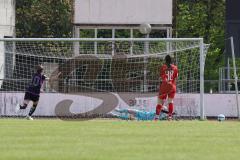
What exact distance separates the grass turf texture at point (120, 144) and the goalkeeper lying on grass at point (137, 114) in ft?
30.0

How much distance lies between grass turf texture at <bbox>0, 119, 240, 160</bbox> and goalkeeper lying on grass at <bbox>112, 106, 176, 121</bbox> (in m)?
9.15

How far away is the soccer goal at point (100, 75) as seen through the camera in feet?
95.7

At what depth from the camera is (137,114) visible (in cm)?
2780

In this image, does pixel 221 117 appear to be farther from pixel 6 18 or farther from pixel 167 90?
pixel 6 18

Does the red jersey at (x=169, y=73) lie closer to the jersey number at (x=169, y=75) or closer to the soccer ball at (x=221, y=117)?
the jersey number at (x=169, y=75)

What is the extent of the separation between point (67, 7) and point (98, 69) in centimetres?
2746

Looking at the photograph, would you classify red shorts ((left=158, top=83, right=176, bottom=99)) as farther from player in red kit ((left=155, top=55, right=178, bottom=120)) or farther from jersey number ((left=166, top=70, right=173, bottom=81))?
jersey number ((left=166, top=70, right=173, bottom=81))

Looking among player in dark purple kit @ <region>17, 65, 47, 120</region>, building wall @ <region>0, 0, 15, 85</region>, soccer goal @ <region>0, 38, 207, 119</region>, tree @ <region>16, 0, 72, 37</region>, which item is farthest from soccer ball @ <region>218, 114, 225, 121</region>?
tree @ <region>16, 0, 72, 37</region>

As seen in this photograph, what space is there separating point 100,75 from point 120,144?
16.8m

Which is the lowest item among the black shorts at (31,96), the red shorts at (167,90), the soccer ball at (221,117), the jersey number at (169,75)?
the soccer ball at (221,117)

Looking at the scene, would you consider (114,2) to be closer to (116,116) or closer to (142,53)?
(142,53)

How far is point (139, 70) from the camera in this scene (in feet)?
98.7

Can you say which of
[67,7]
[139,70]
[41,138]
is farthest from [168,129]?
[67,7]

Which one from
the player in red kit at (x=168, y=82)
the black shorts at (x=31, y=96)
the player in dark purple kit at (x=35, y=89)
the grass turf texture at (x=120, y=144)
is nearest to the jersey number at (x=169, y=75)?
the player in red kit at (x=168, y=82)
